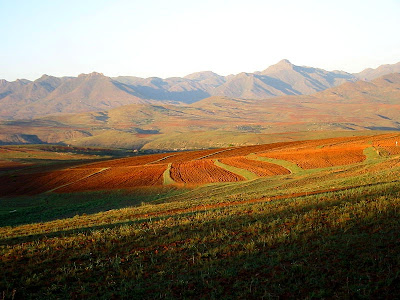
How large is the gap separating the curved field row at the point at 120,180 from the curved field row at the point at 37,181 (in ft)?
9.38

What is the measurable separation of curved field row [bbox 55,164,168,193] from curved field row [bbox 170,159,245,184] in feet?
7.18

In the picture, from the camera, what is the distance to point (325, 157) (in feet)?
173

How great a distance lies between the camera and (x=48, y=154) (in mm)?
120312

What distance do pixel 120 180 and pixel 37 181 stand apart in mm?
14218

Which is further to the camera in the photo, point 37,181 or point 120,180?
point 37,181

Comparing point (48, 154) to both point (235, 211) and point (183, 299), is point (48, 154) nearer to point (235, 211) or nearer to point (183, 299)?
point (235, 211)

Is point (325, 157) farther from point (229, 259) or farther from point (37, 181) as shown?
point (229, 259)

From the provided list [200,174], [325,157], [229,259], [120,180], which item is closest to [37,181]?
[120,180]

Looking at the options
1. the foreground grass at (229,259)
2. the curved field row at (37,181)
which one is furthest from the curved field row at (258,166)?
the foreground grass at (229,259)

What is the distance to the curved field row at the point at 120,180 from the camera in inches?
1806

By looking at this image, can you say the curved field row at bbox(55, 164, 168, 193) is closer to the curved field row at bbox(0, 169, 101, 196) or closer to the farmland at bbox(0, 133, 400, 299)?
the curved field row at bbox(0, 169, 101, 196)

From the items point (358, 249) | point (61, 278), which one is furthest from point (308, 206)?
point (61, 278)

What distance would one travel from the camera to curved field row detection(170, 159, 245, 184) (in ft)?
147

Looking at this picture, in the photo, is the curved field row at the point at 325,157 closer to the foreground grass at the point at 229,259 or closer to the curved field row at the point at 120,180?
the curved field row at the point at 120,180
